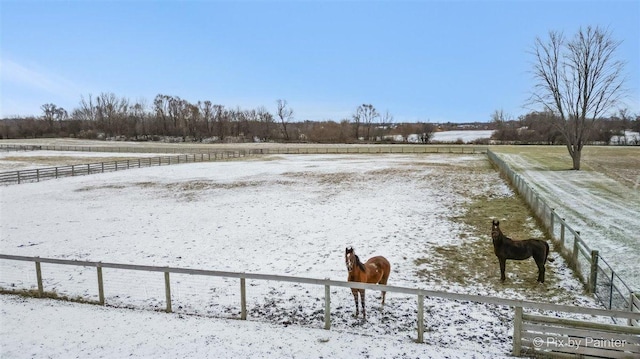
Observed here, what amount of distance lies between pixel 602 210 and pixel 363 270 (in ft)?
54.5

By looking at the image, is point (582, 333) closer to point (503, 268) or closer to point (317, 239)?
point (503, 268)

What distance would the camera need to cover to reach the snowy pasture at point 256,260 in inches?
303

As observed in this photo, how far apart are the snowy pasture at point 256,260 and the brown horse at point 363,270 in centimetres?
62

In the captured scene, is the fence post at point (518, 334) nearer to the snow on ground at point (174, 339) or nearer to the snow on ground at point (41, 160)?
the snow on ground at point (174, 339)

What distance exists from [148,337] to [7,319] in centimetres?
355

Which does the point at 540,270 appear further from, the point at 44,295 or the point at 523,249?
the point at 44,295

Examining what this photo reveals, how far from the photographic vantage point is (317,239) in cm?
1548

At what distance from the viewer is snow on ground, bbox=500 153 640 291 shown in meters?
12.4

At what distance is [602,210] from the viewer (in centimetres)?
1939

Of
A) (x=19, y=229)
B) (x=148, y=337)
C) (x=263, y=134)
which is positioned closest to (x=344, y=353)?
(x=148, y=337)

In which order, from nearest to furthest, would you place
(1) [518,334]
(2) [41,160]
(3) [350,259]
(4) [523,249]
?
(1) [518,334], (3) [350,259], (4) [523,249], (2) [41,160]

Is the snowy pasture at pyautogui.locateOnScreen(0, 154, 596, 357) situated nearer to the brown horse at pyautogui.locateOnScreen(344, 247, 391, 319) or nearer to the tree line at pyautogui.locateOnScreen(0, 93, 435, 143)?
the brown horse at pyautogui.locateOnScreen(344, 247, 391, 319)

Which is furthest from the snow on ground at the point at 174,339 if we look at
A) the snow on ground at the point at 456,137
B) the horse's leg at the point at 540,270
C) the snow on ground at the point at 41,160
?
the snow on ground at the point at 456,137

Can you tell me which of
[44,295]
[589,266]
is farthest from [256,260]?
[589,266]
